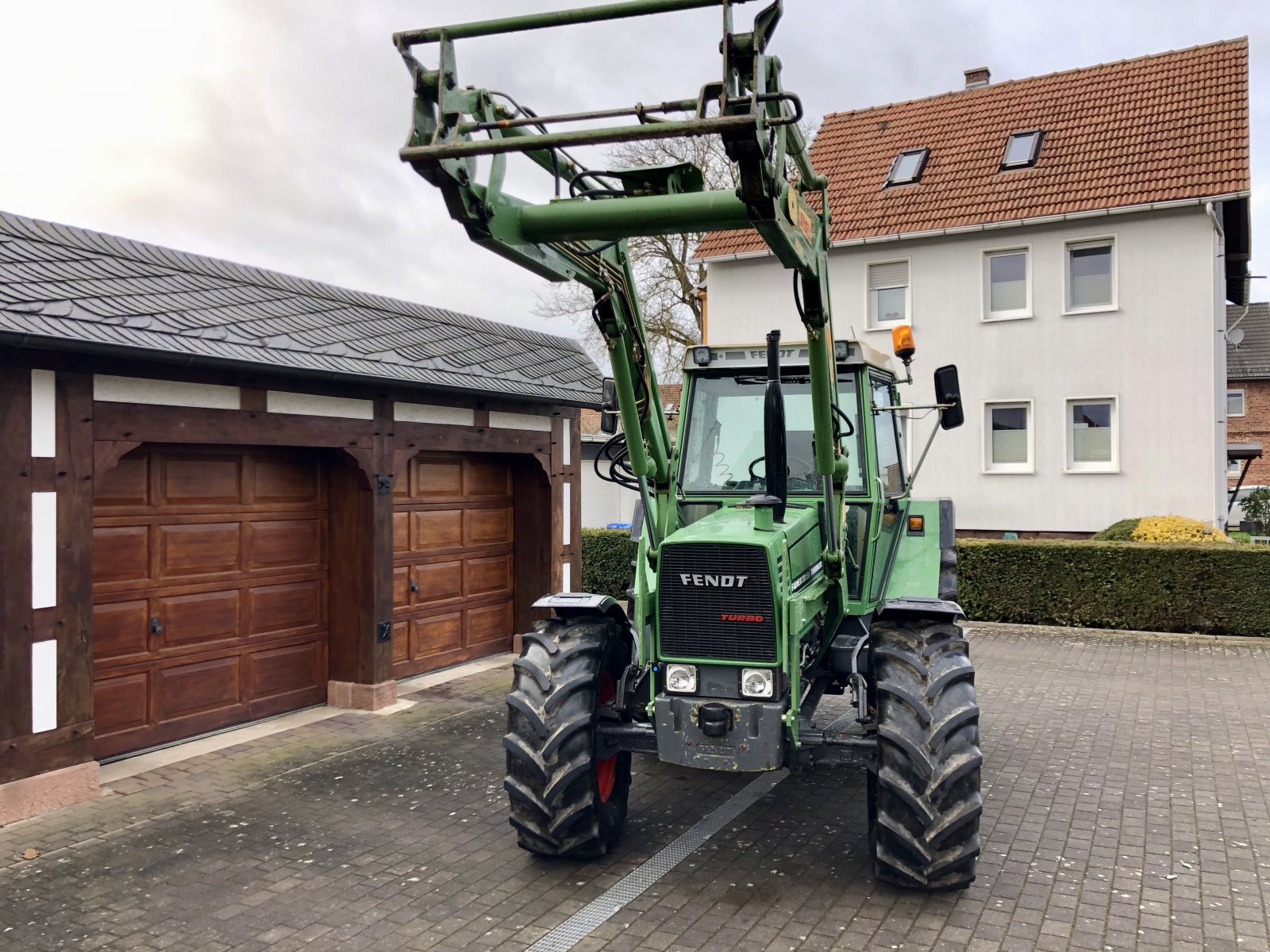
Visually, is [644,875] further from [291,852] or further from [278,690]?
[278,690]

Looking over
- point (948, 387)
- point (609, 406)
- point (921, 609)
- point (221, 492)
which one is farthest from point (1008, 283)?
point (221, 492)

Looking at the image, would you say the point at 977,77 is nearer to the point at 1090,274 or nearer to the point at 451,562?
the point at 1090,274

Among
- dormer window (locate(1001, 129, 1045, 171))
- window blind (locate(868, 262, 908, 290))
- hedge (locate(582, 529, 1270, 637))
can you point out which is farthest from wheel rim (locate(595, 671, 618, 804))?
dormer window (locate(1001, 129, 1045, 171))

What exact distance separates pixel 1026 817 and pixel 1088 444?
1225 cm

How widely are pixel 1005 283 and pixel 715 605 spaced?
14562mm

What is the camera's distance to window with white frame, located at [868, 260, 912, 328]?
60.2 ft

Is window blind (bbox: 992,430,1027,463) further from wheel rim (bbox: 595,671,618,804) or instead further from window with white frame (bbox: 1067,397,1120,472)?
wheel rim (bbox: 595,671,618,804)

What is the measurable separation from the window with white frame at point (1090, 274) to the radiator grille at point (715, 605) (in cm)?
1389

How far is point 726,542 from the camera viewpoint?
15.8 ft

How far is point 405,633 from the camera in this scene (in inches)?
380

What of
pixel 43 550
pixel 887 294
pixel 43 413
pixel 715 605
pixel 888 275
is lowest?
pixel 715 605

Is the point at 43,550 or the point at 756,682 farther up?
the point at 43,550

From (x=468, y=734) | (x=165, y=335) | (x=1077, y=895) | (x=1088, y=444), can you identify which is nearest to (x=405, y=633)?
(x=468, y=734)

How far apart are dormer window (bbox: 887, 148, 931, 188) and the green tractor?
550 inches
